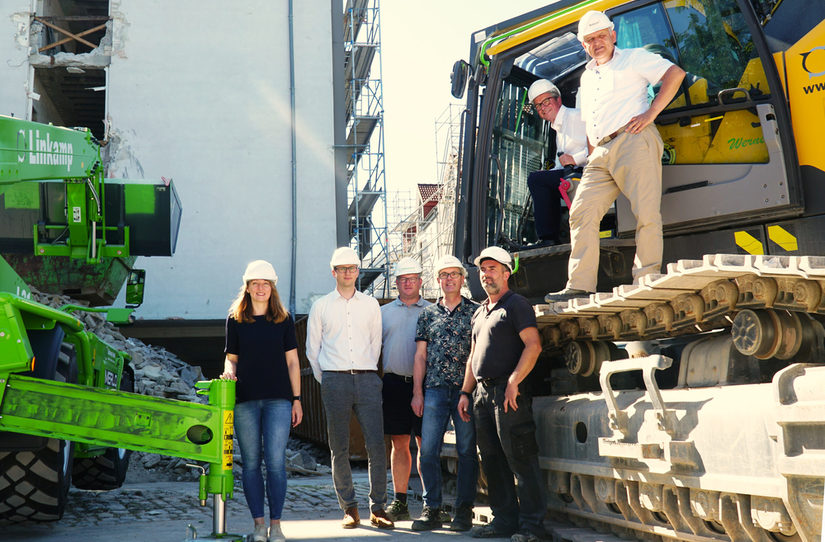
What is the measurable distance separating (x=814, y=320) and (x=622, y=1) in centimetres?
252

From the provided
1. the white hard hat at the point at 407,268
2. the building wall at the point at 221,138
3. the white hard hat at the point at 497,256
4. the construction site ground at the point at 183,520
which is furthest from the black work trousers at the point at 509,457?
the building wall at the point at 221,138

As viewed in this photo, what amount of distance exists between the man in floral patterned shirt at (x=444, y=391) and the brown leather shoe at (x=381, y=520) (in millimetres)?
202

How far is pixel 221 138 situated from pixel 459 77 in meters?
15.4

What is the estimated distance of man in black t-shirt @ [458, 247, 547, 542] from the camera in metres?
5.62

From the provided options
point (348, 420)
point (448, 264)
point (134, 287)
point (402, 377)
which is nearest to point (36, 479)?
point (348, 420)

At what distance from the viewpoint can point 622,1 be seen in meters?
5.73

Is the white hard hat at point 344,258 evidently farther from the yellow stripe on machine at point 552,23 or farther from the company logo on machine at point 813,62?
the company logo on machine at point 813,62

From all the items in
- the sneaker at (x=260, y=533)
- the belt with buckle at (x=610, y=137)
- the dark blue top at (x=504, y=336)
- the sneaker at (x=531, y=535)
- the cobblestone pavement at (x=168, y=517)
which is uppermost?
the belt with buckle at (x=610, y=137)

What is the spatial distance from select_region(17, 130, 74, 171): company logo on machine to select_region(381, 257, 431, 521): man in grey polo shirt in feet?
8.66

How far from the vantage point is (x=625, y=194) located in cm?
530

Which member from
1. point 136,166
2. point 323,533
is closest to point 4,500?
point 323,533

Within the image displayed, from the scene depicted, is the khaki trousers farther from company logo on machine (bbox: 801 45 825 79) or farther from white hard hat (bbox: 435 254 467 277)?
white hard hat (bbox: 435 254 467 277)

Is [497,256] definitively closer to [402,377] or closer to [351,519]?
[402,377]

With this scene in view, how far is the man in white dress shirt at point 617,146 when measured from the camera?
5164 millimetres
